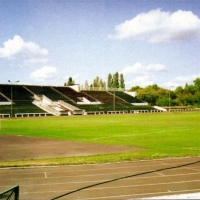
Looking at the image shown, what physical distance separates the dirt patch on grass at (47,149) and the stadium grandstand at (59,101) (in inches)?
1435

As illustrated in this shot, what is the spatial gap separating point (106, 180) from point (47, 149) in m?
9.26

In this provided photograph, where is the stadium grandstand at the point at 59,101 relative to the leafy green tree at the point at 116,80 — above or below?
below

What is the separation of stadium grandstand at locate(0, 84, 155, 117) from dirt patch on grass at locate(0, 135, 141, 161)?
36.4m

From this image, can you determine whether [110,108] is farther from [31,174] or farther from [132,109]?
[31,174]

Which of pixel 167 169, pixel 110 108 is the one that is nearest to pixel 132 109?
pixel 110 108

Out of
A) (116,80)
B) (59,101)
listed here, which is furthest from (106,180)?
(116,80)

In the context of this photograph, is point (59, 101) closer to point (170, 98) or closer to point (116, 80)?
point (116, 80)

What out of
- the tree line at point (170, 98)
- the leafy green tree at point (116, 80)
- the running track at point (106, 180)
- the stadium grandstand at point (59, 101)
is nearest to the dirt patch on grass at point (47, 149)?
the running track at point (106, 180)

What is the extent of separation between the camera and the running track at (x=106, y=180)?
10651 millimetres

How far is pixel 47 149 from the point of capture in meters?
20.7

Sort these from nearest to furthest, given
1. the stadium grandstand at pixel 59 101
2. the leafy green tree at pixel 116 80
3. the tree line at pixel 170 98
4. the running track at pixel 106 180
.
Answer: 1. the running track at pixel 106 180
2. the stadium grandstand at pixel 59 101
3. the tree line at pixel 170 98
4. the leafy green tree at pixel 116 80

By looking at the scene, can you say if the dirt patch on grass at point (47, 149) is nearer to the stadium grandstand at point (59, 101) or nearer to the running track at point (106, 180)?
the running track at point (106, 180)

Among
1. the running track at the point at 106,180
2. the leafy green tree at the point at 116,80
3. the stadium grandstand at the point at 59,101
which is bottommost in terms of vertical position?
the running track at the point at 106,180

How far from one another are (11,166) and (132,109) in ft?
214
